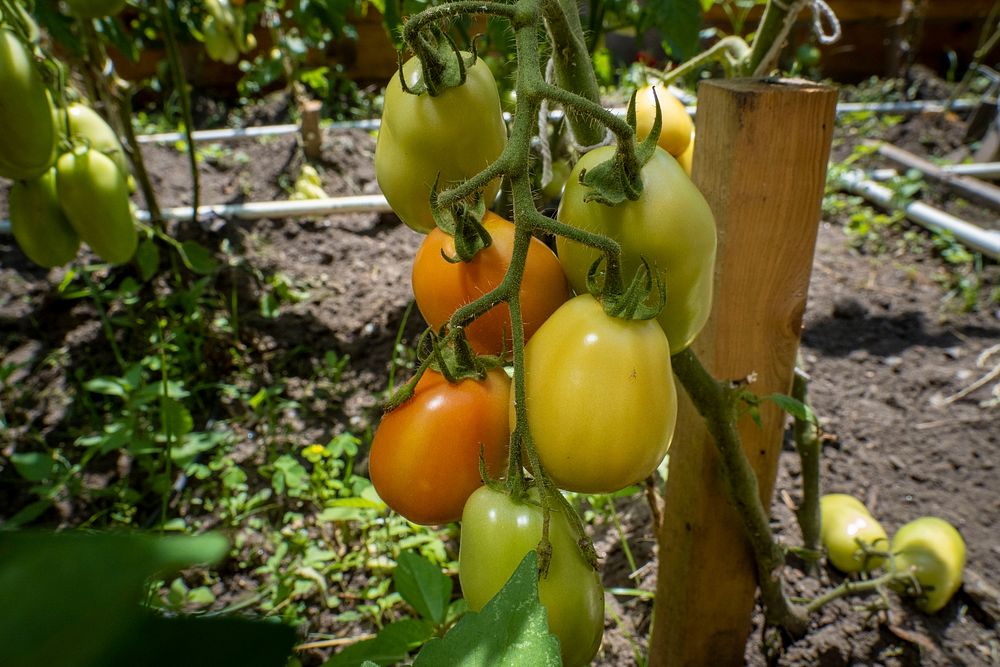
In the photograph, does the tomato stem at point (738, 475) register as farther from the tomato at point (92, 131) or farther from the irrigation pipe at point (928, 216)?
the irrigation pipe at point (928, 216)

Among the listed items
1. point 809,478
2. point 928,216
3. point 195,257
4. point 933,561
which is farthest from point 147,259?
point 928,216

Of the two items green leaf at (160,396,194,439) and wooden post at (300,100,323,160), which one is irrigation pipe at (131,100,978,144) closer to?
wooden post at (300,100,323,160)

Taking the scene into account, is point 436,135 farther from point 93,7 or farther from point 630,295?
point 93,7

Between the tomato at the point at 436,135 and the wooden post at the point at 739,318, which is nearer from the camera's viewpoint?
the tomato at the point at 436,135

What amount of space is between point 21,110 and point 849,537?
157 cm

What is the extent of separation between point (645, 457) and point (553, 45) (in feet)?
Result: 1.08

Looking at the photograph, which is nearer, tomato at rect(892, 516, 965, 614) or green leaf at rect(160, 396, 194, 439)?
tomato at rect(892, 516, 965, 614)

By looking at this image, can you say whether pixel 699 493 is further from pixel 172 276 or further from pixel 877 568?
pixel 172 276

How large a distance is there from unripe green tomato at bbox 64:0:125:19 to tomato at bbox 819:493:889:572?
1745mm

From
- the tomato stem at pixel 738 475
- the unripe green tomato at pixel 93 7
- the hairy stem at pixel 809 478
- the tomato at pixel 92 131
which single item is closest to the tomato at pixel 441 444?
the tomato stem at pixel 738 475

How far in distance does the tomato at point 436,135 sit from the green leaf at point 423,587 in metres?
0.56

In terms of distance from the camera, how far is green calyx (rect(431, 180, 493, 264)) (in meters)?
0.46

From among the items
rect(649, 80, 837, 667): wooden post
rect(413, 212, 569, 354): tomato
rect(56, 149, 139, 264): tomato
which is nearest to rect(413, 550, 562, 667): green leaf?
rect(413, 212, 569, 354): tomato

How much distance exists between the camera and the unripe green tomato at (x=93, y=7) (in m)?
1.41
